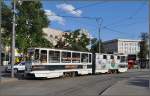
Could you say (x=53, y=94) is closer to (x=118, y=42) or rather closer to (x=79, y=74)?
(x=79, y=74)

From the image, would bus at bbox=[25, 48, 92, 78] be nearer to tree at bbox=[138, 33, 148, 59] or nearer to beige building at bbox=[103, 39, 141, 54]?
tree at bbox=[138, 33, 148, 59]

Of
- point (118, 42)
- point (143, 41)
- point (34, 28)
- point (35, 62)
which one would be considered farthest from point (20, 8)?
point (118, 42)

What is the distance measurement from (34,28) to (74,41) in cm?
3477

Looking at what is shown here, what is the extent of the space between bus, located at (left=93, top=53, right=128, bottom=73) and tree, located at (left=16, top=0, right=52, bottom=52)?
9.82 m

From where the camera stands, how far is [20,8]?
5212 cm

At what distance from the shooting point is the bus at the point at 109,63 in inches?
1816

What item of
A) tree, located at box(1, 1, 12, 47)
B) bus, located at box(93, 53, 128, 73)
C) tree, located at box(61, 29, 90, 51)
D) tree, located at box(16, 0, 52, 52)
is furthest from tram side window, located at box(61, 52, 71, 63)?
tree, located at box(61, 29, 90, 51)

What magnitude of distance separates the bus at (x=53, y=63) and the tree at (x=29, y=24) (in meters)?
13.1

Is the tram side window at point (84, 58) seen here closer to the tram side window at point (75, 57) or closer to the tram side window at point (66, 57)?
the tram side window at point (75, 57)

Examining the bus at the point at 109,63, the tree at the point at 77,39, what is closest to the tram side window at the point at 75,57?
the bus at the point at 109,63

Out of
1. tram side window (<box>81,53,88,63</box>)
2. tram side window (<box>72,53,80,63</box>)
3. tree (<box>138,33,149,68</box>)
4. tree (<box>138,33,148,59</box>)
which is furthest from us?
tree (<box>138,33,148,59</box>)

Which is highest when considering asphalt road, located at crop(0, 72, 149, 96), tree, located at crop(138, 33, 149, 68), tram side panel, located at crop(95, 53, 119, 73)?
tree, located at crop(138, 33, 149, 68)

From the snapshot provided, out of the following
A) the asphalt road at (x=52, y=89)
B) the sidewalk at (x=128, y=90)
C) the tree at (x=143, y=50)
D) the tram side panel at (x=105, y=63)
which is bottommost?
the asphalt road at (x=52, y=89)

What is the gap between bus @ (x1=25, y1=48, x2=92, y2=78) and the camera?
115 ft
